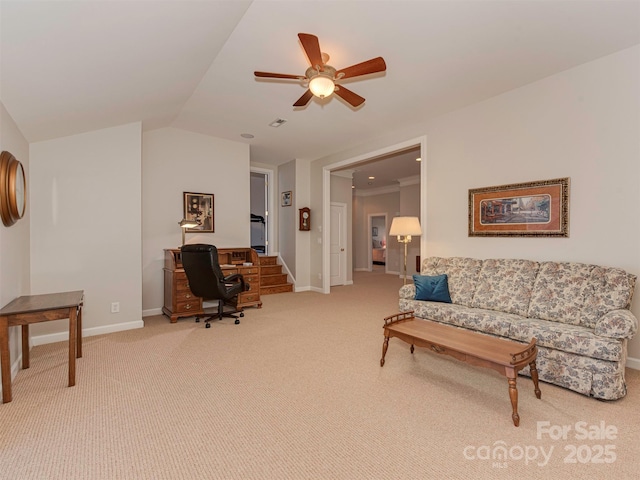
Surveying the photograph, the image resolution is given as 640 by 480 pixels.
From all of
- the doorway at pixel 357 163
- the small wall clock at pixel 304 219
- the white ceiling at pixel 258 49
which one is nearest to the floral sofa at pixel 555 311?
the doorway at pixel 357 163

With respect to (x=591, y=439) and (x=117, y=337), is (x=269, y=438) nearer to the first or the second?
(x=591, y=439)

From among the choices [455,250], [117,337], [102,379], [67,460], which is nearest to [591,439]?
[455,250]

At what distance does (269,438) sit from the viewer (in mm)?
1872

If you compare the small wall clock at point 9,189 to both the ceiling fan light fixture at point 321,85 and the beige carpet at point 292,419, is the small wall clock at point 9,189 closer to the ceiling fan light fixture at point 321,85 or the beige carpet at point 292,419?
the beige carpet at point 292,419

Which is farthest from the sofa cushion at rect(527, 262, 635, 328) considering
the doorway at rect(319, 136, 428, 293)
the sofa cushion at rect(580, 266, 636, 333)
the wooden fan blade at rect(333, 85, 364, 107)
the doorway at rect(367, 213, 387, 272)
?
the doorway at rect(367, 213, 387, 272)

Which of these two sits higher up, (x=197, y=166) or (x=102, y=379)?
(x=197, y=166)

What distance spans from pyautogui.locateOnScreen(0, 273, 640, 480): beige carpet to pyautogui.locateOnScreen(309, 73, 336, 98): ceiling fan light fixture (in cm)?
250

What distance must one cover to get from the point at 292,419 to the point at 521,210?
10.7ft

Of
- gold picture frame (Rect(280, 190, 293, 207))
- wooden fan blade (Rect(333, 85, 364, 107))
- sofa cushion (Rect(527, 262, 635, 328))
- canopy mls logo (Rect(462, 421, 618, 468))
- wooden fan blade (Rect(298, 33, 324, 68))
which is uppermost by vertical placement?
wooden fan blade (Rect(298, 33, 324, 68))

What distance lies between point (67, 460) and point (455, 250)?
4.19 metres

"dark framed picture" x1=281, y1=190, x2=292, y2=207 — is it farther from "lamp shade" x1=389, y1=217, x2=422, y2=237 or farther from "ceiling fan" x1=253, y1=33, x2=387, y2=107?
"ceiling fan" x1=253, y1=33, x2=387, y2=107

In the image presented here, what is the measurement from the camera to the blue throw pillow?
11.8ft

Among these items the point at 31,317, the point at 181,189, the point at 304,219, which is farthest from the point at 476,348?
the point at 304,219

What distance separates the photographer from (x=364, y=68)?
251cm
